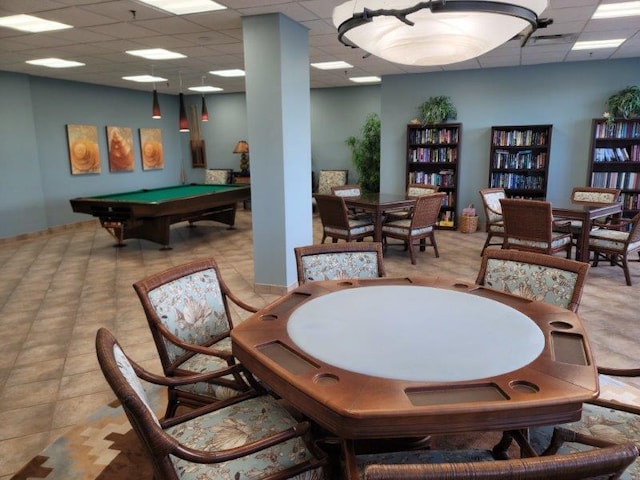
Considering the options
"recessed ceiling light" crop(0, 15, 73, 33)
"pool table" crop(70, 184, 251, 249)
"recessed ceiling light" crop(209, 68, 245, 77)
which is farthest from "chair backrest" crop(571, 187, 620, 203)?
"recessed ceiling light" crop(0, 15, 73, 33)

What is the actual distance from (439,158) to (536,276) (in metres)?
5.87

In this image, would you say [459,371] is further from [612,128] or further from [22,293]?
[612,128]

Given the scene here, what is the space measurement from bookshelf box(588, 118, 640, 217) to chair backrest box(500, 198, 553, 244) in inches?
122

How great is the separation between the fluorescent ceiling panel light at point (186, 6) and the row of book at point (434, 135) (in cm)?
474

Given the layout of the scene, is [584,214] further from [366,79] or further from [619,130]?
[366,79]

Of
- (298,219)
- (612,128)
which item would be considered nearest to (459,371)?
(298,219)

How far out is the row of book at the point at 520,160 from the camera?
7465 millimetres

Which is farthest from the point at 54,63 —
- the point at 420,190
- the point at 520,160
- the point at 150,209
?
the point at 520,160

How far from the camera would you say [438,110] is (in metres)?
7.75

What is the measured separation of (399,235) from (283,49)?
8.73 ft

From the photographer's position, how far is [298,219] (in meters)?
4.81

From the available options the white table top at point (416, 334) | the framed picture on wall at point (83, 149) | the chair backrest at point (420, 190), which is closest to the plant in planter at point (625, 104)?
the chair backrest at point (420, 190)

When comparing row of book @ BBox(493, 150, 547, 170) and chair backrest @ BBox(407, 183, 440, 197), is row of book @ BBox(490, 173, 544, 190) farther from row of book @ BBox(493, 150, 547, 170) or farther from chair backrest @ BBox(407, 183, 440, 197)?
chair backrest @ BBox(407, 183, 440, 197)

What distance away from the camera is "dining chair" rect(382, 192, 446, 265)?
5.60 meters
